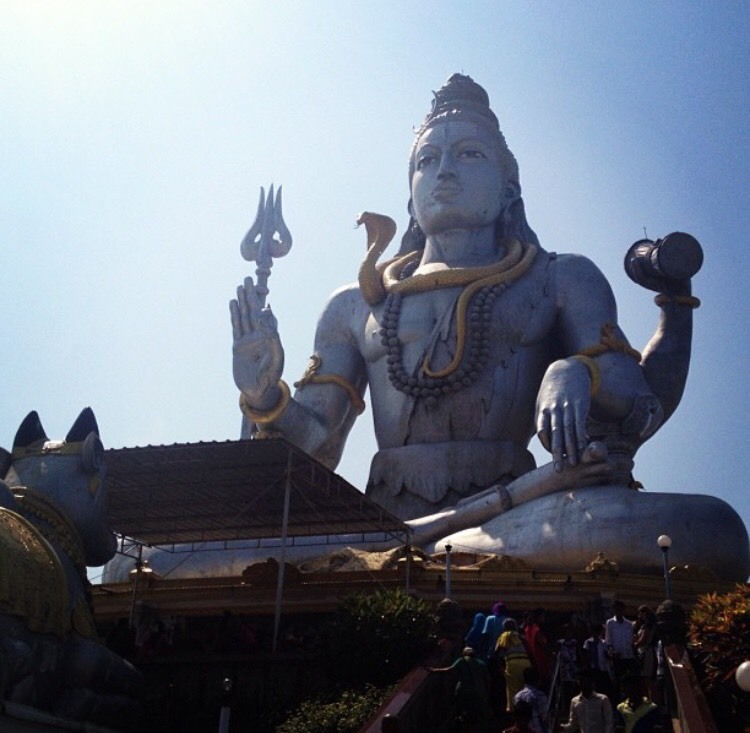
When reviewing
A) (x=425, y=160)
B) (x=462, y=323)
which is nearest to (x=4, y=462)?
(x=462, y=323)

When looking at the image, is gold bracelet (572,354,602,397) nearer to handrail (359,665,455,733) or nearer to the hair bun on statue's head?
the hair bun on statue's head

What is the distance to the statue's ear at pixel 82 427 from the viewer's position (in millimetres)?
10719

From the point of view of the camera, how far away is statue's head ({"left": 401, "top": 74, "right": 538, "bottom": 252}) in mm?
18922

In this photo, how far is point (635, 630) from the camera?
34.7ft

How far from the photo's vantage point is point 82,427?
35.6 feet

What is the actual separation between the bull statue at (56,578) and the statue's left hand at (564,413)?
6.31m

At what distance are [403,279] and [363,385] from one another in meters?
1.73

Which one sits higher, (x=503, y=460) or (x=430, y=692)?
(x=503, y=460)

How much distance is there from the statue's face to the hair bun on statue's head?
0.84 feet

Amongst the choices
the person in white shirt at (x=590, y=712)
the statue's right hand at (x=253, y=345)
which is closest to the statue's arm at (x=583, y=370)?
the statue's right hand at (x=253, y=345)

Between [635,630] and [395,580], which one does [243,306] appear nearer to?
[395,580]

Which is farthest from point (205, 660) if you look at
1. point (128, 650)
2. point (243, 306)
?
point (243, 306)

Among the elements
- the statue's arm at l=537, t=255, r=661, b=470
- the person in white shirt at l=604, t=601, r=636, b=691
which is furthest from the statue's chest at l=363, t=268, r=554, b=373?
the person in white shirt at l=604, t=601, r=636, b=691

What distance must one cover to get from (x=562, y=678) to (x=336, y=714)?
172 centimetres
